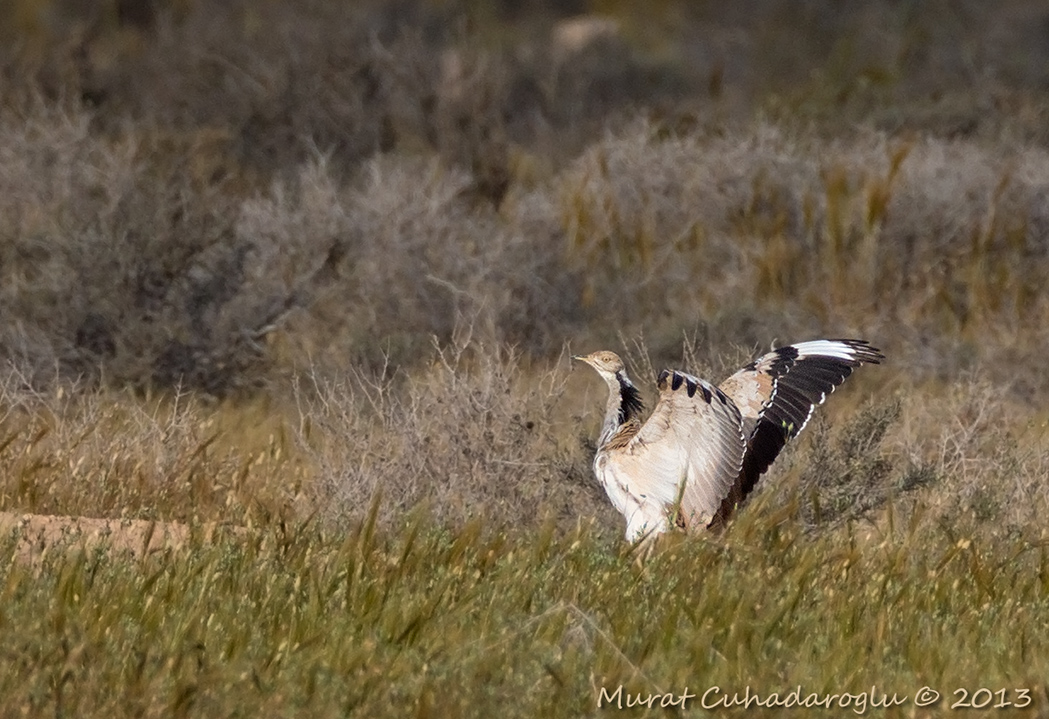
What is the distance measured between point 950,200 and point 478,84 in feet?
23.4

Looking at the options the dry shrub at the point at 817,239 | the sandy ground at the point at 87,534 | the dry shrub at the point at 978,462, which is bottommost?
the dry shrub at the point at 817,239

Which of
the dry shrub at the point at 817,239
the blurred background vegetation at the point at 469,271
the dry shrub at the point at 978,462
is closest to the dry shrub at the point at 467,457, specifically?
the blurred background vegetation at the point at 469,271

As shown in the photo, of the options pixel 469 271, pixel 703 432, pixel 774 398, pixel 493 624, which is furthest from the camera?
pixel 469 271

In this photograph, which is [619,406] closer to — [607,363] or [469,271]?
[607,363]

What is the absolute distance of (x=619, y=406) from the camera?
7.09 meters

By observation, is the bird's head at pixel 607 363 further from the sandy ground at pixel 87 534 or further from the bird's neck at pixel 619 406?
the sandy ground at pixel 87 534

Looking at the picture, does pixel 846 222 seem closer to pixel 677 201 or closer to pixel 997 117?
pixel 677 201

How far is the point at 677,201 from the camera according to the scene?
14.5 meters

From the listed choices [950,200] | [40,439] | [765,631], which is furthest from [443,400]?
[950,200]

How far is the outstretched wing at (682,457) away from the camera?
6566 millimetres

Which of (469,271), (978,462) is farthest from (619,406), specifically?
(469,271)

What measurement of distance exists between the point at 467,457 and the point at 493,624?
259cm

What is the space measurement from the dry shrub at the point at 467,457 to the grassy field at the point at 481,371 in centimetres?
2

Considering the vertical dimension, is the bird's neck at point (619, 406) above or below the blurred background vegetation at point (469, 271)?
above
